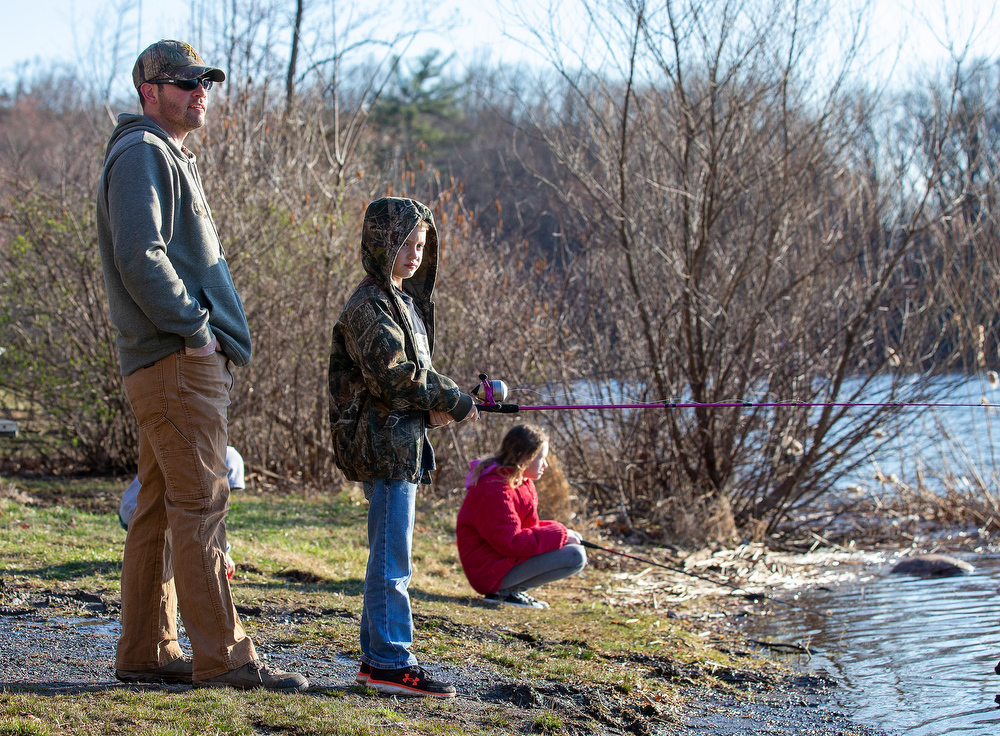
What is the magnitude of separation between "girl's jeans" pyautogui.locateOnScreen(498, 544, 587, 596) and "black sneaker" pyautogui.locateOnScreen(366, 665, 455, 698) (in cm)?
221

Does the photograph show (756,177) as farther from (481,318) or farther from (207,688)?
(207,688)

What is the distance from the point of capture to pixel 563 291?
9797mm

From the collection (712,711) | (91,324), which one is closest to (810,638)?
(712,711)

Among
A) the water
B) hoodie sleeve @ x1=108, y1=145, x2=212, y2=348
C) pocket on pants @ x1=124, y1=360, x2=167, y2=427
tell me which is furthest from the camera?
the water

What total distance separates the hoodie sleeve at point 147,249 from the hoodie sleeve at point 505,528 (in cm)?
282

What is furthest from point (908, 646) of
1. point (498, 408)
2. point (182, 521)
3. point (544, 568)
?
point (182, 521)

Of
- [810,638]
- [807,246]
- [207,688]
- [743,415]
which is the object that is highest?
[807,246]

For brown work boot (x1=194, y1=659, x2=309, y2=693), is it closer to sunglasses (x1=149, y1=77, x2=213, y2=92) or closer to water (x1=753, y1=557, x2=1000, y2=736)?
sunglasses (x1=149, y1=77, x2=213, y2=92)

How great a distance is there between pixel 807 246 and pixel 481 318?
3.18 meters

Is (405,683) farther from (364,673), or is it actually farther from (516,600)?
(516,600)

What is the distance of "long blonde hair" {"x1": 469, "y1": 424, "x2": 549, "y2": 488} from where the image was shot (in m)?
5.62

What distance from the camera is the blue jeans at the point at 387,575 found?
3.48 m

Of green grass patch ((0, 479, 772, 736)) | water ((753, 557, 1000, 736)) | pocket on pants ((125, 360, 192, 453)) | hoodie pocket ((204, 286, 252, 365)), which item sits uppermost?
hoodie pocket ((204, 286, 252, 365))

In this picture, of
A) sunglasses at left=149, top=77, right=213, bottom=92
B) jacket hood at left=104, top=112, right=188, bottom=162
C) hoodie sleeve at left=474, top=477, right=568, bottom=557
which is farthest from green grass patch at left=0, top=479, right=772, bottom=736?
sunglasses at left=149, top=77, right=213, bottom=92
